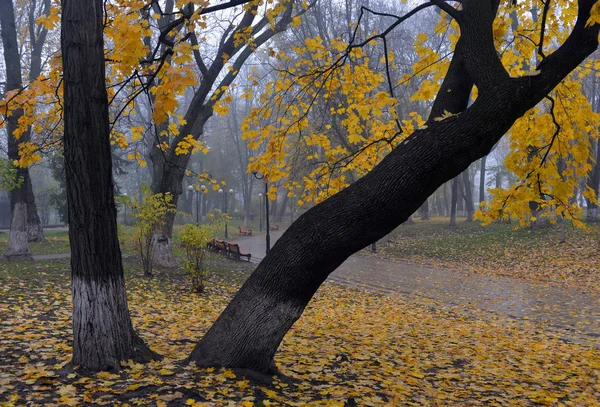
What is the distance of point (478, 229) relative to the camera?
2556cm

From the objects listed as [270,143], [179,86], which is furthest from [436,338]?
[179,86]

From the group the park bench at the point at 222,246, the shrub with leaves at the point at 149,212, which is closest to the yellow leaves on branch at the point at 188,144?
the shrub with leaves at the point at 149,212

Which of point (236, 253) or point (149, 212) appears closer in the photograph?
point (149, 212)

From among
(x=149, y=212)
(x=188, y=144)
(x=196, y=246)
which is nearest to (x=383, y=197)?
(x=188, y=144)

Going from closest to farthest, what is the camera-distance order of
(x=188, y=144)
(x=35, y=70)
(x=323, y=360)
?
(x=323, y=360)
(x=188, y=144)
(x=35, y=70)

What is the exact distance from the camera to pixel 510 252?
62.2 ft

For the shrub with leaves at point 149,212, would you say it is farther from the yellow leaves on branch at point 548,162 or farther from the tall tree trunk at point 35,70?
the tall tree trunk at point 35,70

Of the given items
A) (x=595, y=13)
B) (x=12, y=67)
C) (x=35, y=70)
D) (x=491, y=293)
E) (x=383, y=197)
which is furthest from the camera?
(x=35, y=70)

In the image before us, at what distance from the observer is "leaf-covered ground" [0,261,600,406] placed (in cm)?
359

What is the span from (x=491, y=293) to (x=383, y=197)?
986 centimetres

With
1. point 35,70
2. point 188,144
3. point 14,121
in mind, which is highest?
point 35,70

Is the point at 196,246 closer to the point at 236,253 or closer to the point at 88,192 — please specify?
the point at 88,192

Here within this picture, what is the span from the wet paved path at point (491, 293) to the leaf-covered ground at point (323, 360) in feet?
2.69

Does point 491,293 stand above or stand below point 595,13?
below
